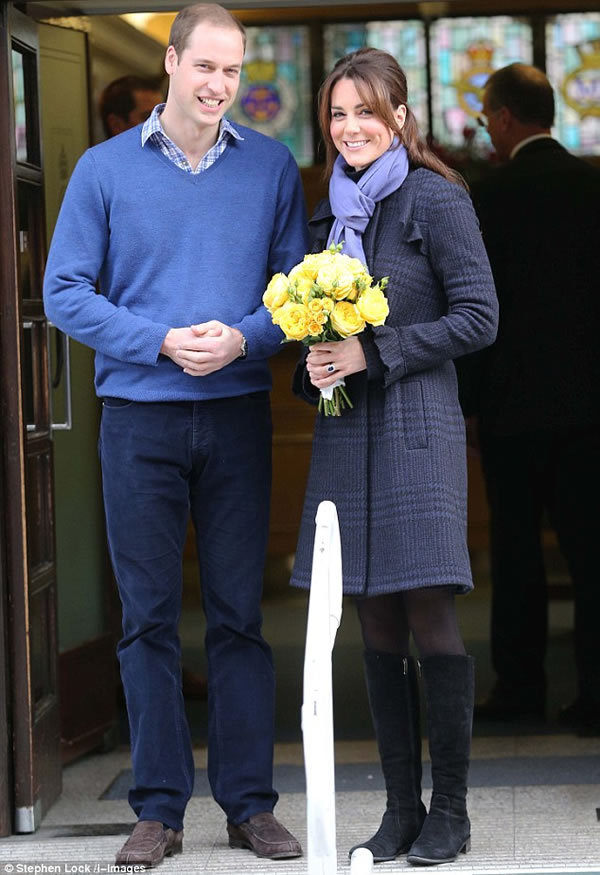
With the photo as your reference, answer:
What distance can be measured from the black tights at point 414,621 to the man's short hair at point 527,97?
2172 millimetres

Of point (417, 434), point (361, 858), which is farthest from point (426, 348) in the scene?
point (361, 858)

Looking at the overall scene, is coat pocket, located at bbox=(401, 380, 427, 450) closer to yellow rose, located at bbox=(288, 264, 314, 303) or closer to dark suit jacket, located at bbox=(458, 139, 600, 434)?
yellow rose, located at bbox=(288, 264, 314, 303)

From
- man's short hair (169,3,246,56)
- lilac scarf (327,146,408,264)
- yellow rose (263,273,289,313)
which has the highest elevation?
man's short hair (169,3,246,56)

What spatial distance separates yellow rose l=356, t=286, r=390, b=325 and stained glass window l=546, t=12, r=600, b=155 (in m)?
2.17

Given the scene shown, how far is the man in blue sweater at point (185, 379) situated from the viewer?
11.9ft

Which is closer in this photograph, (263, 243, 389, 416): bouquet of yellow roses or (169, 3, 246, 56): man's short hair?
(263, 243, 389, 416): bouquet of yellow roses

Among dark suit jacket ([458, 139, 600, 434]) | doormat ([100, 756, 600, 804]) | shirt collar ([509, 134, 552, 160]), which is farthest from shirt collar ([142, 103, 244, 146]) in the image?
doormat ([100, 756, 600, 804])

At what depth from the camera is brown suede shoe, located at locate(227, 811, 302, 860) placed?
368cm

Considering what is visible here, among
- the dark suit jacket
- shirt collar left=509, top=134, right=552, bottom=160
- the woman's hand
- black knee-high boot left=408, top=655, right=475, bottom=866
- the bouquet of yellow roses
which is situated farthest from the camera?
shirt collar left=509, top=134, right=552, bottom=160

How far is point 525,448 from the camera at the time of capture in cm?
509

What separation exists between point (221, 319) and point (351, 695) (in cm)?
218

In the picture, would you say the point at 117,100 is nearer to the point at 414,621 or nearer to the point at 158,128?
the point at 158,128

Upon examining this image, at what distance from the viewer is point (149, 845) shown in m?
3.64

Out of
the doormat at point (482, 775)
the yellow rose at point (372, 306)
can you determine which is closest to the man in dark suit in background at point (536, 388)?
the doormat at point (482, 775)
